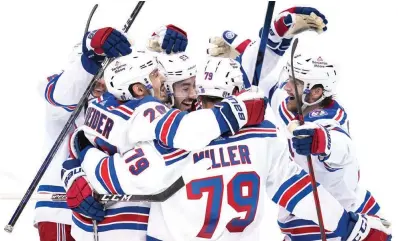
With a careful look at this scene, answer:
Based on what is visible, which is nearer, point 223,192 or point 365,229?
point 223,192

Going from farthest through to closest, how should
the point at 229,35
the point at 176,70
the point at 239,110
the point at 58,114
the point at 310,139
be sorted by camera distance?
the point at 229,35 < the point at 58,114 < the point at 176,70 < the point at 310,139 < the point at 239,110

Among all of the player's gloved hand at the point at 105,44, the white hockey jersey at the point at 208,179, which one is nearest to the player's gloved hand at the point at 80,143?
the white hockey jersey at the point at 208,179

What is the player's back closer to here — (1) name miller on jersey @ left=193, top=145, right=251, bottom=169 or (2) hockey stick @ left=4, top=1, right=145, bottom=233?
(1) name miller on jersey @ left=193, top=145, right=251, bottom=169

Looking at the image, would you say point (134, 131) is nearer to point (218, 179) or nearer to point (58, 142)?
point (218, 179)

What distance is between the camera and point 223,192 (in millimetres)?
3303

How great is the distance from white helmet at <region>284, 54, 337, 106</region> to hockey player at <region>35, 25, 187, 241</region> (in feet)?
1.72

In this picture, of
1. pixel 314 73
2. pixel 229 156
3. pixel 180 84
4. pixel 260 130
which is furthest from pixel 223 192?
pixel 314 73

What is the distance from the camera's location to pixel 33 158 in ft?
18.8

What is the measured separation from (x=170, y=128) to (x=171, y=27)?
102 cm

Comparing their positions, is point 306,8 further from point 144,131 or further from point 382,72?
point 382,72

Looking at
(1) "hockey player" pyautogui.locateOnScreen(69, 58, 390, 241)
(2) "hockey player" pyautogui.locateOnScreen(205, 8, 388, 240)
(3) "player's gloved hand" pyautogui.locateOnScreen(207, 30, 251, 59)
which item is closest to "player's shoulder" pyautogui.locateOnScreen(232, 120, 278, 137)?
(1) "hockey player" pyautogui.locateOnScreen(69, 58, 390, 241)

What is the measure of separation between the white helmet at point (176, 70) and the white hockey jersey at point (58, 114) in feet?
1.15

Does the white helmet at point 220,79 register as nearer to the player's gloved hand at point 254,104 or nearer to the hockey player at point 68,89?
the player's gloved hand at point 254,104

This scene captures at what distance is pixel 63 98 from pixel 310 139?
113cm
